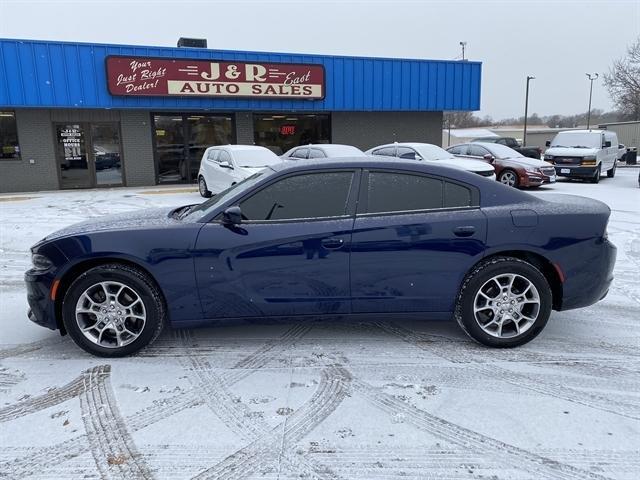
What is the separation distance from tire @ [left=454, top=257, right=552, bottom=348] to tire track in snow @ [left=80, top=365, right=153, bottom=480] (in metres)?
2.54

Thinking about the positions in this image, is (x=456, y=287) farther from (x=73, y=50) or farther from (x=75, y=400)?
(x=73, y=50)

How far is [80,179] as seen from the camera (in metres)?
16.9

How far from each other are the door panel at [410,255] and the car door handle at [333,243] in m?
0.10

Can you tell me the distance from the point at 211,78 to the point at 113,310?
47.5 feet

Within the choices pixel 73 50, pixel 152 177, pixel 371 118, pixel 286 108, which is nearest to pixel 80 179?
pixel 152 177

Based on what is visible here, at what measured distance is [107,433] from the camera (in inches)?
114

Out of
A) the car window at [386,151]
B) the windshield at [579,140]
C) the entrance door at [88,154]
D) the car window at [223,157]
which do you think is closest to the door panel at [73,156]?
the entrance door at [88,154]

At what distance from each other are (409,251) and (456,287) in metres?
0.49

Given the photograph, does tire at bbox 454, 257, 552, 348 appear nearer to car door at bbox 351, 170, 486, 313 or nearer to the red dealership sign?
car door at bbox 351, 170, 486, 313

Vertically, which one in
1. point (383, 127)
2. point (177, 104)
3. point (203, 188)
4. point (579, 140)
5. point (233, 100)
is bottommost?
point (203, 188)

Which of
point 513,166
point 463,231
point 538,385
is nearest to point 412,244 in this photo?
point 463,231

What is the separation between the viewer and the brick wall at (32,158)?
52.3 ft

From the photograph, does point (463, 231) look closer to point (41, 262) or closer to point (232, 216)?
point (232, 216)

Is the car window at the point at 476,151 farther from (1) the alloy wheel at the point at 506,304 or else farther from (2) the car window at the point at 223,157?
(1) the alloy wheel at the point at 506,304
